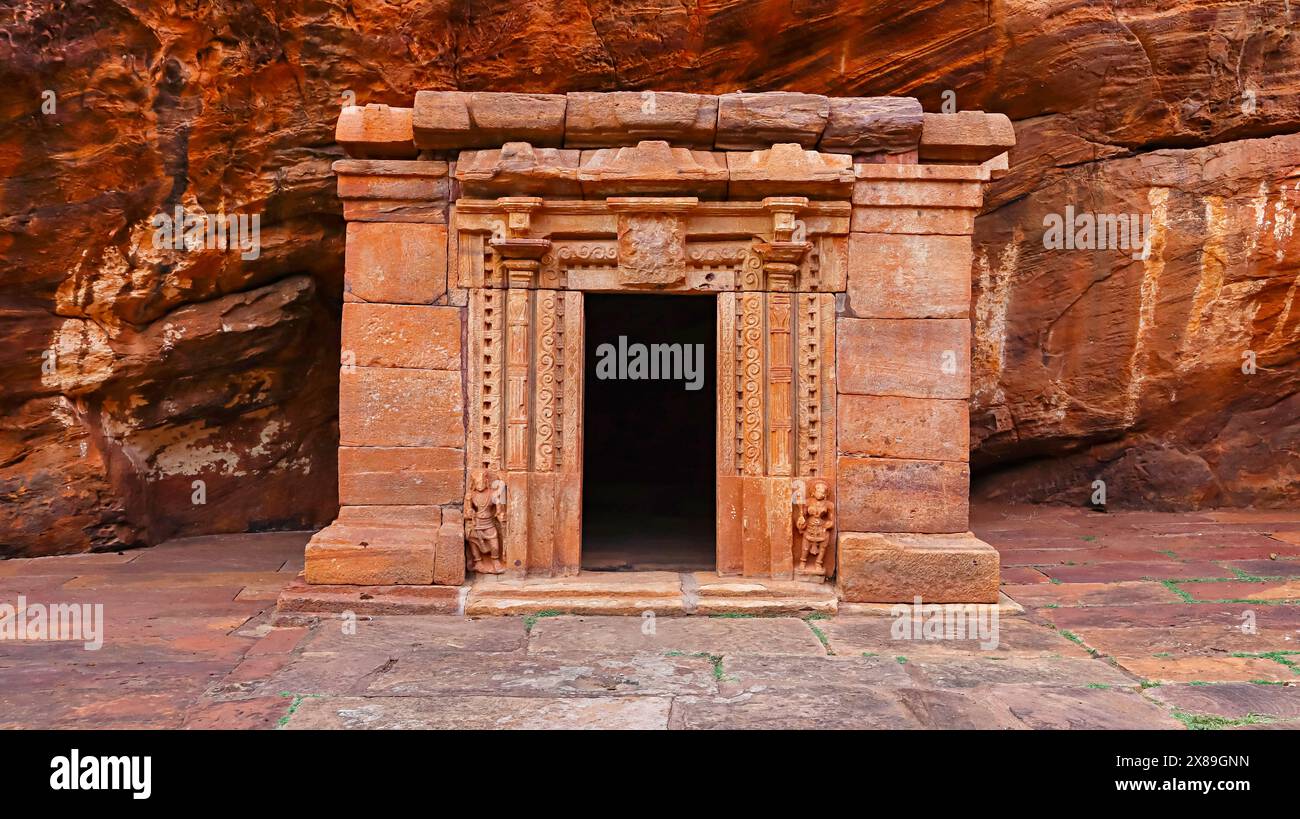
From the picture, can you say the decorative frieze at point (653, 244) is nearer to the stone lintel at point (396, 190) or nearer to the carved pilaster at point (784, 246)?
the carved pilaster at point (784, 246)

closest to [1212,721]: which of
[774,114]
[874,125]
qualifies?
[874,125]

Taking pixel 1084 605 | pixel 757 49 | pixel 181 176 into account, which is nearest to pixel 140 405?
pixel 181 176

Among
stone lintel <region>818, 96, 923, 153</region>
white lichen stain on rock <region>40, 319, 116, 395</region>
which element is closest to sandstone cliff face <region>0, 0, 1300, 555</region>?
white lichen stain on rock <region>40, 319, 116, 395</region>

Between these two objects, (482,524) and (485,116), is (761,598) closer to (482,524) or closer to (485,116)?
(482,524)

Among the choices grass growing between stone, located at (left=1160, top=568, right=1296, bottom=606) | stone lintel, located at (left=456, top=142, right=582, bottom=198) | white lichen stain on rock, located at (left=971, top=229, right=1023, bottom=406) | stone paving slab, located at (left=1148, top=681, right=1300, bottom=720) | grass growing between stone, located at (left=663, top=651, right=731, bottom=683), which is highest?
stone lintel, located at (left=456, top=142, right=582, bottom=198)

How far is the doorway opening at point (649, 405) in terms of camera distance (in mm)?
11211

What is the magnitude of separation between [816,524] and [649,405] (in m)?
6.78

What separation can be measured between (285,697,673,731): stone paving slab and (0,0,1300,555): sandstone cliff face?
17.6 feet

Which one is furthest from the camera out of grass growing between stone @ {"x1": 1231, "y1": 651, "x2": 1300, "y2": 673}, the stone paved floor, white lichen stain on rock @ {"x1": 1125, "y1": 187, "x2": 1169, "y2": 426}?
white lichen stain on rock @ {"x1": 1125, "y1": 187, "x2": 1169, "y2": 426}

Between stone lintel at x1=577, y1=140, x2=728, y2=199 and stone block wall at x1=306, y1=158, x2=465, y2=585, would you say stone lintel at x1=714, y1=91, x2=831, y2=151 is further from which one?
stone block wall at x1=306, y1=158, x2=465, y2=585

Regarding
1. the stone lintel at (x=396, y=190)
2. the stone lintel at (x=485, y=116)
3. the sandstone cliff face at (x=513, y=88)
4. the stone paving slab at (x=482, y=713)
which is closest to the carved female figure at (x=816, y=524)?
the stone paving slab at (x=482, y=713)

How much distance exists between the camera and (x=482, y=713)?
13.3 ft

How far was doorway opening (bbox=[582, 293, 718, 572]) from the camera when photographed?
11211 mm

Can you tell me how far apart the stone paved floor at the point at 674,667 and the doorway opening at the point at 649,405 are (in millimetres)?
4617
